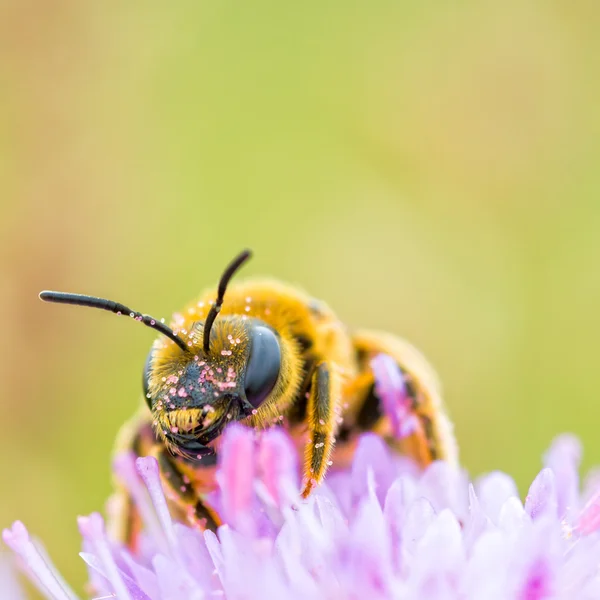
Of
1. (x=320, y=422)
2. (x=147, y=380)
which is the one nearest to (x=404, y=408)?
(x=320, y=422)

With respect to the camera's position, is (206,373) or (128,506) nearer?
(206,373)

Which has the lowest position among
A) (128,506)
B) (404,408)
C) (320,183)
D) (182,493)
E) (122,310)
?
(128,506)

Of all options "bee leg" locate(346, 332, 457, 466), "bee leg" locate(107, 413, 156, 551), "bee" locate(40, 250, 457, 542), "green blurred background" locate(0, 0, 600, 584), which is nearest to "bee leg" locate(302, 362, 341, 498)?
"bee" locate(40, 250, 457, 542)

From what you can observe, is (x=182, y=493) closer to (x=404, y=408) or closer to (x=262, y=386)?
(x=262, y=386)

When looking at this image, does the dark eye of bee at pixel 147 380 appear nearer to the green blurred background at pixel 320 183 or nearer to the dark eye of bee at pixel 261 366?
the dark eye of bee at pixel 261 366

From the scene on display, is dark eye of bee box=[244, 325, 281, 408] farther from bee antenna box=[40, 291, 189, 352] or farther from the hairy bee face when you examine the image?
bee antenna box=[40, 291, 189, 352]

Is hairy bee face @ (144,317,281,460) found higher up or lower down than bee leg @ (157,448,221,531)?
higher up

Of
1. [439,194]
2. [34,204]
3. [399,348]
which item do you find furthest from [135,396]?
[399,348]
